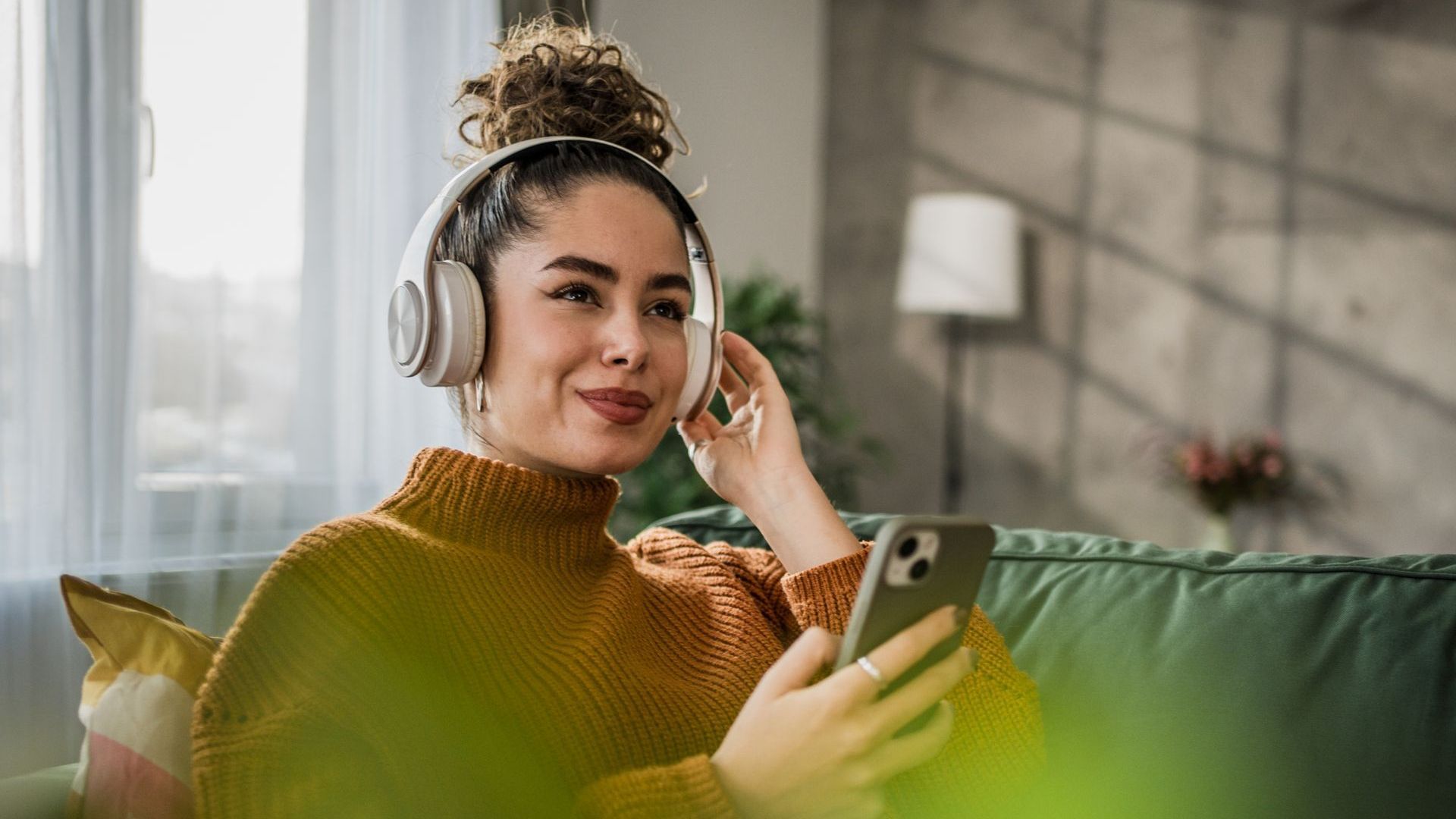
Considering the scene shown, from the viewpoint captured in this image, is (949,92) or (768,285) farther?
(949,92)

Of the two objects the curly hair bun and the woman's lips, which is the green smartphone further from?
the curly hair bun

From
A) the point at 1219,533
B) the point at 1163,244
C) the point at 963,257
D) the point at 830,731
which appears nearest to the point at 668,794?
the point at 830,731

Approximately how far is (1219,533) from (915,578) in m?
2.90

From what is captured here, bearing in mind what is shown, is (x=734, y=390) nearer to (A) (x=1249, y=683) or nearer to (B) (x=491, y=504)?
(B) (x=491, y=504)

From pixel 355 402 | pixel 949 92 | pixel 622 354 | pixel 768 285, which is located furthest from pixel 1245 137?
pixel 622 354

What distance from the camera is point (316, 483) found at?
2531 millimetres

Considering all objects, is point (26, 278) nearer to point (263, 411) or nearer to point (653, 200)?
point (263, 411)

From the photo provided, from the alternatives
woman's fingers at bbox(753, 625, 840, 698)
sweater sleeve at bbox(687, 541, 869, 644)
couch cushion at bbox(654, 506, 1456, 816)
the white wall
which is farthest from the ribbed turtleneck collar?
the white wall

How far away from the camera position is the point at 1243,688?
3.64 feet

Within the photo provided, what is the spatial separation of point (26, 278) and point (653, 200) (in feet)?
4.35

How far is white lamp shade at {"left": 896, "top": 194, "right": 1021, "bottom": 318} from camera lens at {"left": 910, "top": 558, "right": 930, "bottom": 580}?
9.72 feet

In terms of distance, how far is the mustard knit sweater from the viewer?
33.2 inches

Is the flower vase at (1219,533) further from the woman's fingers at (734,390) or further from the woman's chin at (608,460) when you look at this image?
the woman's chin at (608,460)

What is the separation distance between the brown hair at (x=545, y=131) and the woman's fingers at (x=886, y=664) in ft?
1.71
